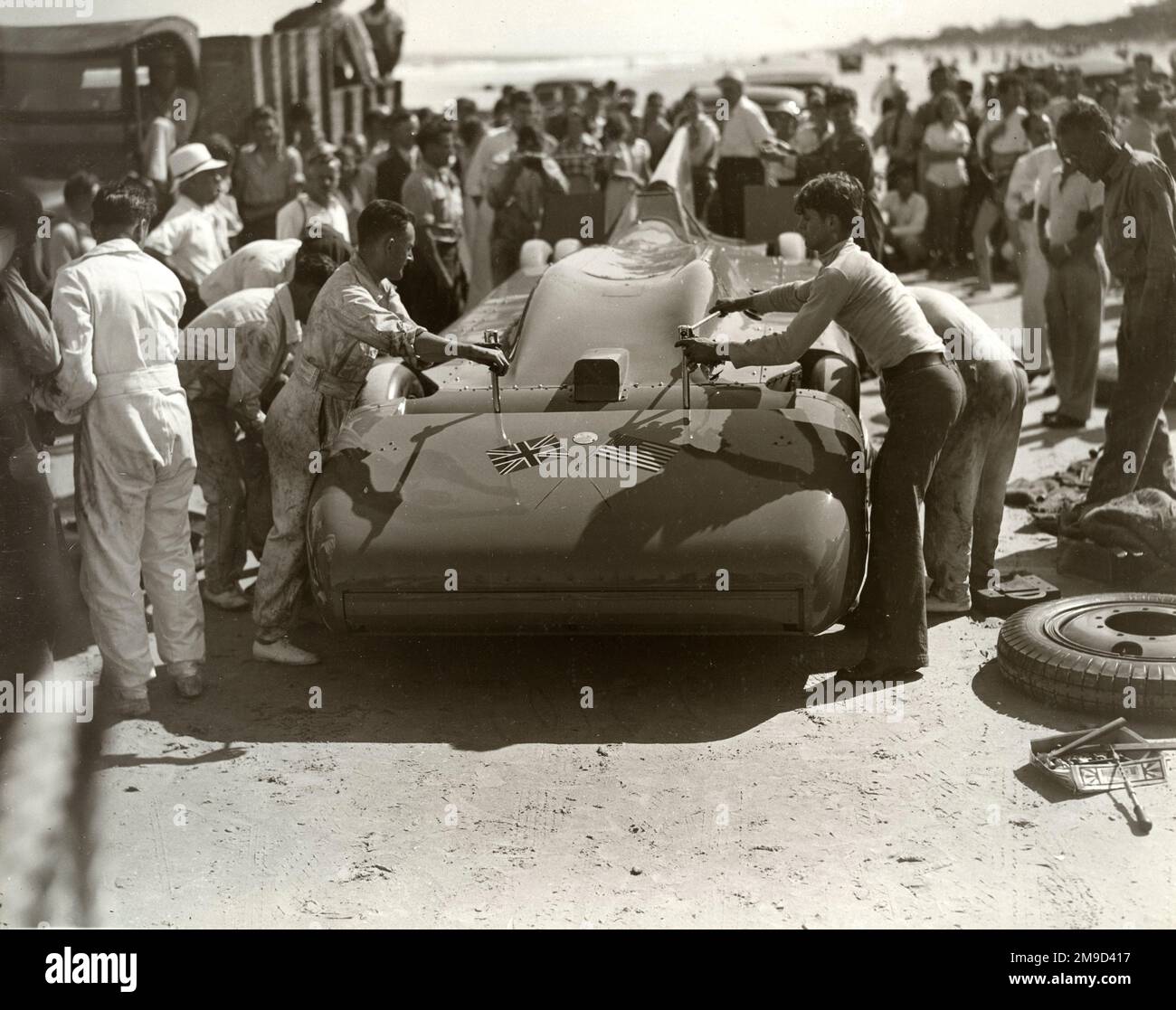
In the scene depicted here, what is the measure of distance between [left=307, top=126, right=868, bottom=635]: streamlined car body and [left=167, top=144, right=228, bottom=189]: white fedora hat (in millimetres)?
3088

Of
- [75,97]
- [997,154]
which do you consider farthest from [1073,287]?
[75,97]

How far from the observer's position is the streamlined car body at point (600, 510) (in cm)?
550

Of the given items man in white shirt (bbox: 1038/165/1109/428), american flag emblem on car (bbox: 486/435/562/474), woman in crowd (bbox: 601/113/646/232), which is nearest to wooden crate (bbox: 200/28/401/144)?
woman in crowd (bbox: 601/113/646/232)

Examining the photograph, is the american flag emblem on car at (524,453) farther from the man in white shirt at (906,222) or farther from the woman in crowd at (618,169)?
the man in white shirt at (906,222)

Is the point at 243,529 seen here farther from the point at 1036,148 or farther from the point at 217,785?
the point at 1036,148

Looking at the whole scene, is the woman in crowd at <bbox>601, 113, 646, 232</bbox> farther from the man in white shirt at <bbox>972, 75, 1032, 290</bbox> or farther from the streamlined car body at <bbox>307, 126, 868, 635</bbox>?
the streamlined car body at <bbox>307, 126, 868, 635</bbox>

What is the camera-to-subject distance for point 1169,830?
14.9 ft

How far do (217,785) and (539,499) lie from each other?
1591 mm

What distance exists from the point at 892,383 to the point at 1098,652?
1.33 m

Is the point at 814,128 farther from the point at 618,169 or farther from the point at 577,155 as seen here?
the point at 577,155

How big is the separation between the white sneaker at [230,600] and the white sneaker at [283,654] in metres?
0.73

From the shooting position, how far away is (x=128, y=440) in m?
5.77

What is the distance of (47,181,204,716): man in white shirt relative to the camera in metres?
5.71

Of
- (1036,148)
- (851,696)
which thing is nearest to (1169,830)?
(851,696)
